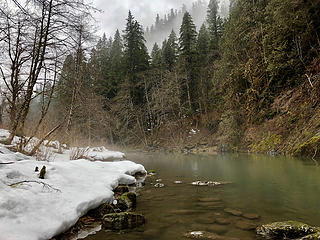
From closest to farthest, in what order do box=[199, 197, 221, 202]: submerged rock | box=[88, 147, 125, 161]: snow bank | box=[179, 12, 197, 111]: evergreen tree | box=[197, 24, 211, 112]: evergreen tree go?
box=[199, 197, 221, 202]: submerged rock → box=[88, 147, 125, 161]: snow bank → box=[197, 24, 211, 112]: evergreen tree → box=[179, 12, 197, 111]: evergreen tree

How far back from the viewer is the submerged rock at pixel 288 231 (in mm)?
2619

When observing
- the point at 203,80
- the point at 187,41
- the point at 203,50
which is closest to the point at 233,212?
the point at 203,80

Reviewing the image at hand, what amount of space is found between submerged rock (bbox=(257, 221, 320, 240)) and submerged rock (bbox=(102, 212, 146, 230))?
5.24 ft

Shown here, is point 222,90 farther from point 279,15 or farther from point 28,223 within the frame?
point 28,223

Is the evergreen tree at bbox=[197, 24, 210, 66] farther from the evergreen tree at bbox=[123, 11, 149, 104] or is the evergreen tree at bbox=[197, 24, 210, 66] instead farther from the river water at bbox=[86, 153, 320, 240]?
the river water at bbox=[86, 153, 320, 240]

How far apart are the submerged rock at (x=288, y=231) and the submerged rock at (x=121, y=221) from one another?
1597 millimetres

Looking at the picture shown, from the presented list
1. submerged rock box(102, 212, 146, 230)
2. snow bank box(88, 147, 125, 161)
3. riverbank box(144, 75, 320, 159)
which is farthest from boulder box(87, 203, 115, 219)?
riverbank box(144, 75, 320, 159)

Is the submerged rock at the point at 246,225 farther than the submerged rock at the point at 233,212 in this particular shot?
No

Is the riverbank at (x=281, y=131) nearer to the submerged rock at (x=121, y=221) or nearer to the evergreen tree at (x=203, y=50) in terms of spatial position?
the submerged rock at (x=121, y=221)

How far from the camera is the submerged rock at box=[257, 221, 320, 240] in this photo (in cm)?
Answer: 262

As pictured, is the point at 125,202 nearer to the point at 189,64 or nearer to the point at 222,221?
the point at 222,221

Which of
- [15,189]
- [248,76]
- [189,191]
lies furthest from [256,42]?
[15,189]

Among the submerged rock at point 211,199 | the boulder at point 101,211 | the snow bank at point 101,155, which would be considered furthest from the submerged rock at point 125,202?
the snow bank at point 101,155

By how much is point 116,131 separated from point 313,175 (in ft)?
80.2
